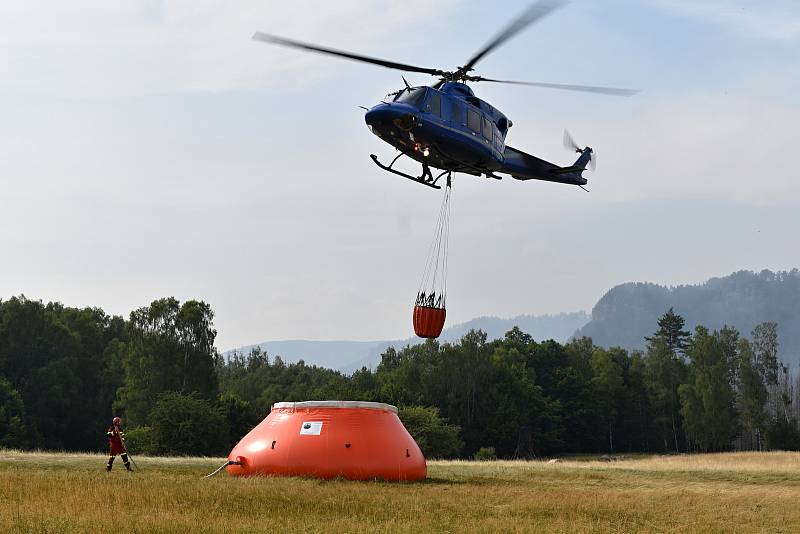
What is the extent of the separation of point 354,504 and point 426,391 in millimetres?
→ 97673

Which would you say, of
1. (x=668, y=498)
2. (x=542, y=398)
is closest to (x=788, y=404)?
(x=542, y=398)

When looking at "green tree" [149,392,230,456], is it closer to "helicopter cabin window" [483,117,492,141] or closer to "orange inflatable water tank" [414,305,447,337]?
"orange inflatable water tank" [414,305,447,337]

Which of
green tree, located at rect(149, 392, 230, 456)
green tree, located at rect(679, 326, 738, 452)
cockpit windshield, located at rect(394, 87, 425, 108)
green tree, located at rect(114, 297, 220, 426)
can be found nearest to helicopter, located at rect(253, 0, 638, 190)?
cockpit windshield, located at rect(394, 87, 425, 108)

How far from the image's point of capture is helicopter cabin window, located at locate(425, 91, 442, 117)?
1204 inches

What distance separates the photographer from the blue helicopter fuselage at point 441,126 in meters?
30.2

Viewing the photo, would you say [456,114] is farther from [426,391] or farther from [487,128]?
[426,391]

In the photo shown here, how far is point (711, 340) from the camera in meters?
126

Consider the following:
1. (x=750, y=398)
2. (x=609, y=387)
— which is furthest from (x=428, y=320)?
(x=609, y=387)

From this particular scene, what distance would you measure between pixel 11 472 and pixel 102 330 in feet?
314

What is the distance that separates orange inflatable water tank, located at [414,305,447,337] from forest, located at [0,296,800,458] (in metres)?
45.5

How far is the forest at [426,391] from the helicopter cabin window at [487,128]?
157ft

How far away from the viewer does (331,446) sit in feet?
93.2

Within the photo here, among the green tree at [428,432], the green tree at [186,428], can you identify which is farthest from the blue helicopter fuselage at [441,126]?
the green tree at [428,432]

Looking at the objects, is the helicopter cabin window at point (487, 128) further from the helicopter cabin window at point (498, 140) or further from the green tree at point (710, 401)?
the green tree at point (710, 401)
